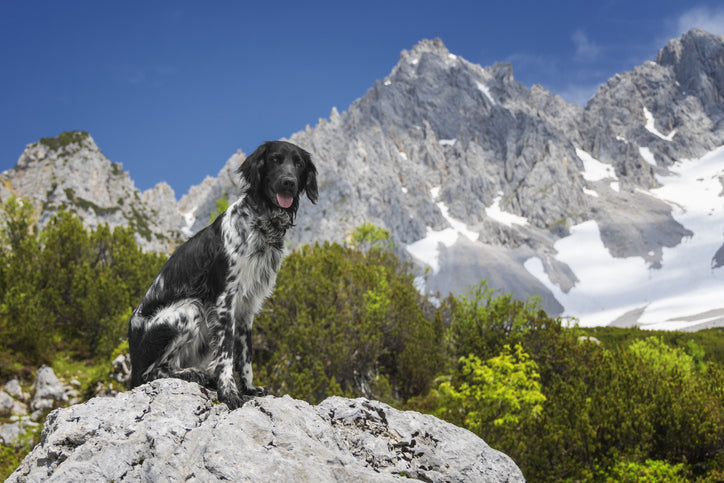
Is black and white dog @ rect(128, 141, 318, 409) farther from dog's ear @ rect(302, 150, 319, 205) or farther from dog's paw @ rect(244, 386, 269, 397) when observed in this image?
dog's ear @ rect(302, 150, 319, 205)

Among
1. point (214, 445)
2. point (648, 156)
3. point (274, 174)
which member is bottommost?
point (214, 445)

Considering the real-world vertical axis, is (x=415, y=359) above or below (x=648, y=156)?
below

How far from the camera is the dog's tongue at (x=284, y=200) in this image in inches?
151

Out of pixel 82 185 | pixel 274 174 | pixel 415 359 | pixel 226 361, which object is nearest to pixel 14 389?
pixel 415 359

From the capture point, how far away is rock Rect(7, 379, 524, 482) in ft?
9.31

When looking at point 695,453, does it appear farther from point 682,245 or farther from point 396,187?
point 682,245

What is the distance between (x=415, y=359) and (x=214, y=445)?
1127cm

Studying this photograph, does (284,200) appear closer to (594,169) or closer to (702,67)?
(594,169)

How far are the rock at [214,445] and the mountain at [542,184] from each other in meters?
92.5

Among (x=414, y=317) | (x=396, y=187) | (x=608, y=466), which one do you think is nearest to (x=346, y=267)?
(x=414, y=317)

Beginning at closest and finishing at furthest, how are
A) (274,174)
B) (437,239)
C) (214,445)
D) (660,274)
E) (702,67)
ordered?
(214,445) → (274,174) → (660,274) → (437,239) → (702,67)

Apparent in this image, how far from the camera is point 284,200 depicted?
386cm

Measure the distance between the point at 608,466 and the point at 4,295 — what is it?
51.6 feet

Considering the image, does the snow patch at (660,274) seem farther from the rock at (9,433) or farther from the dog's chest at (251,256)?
the dog's chest at (251,256)
